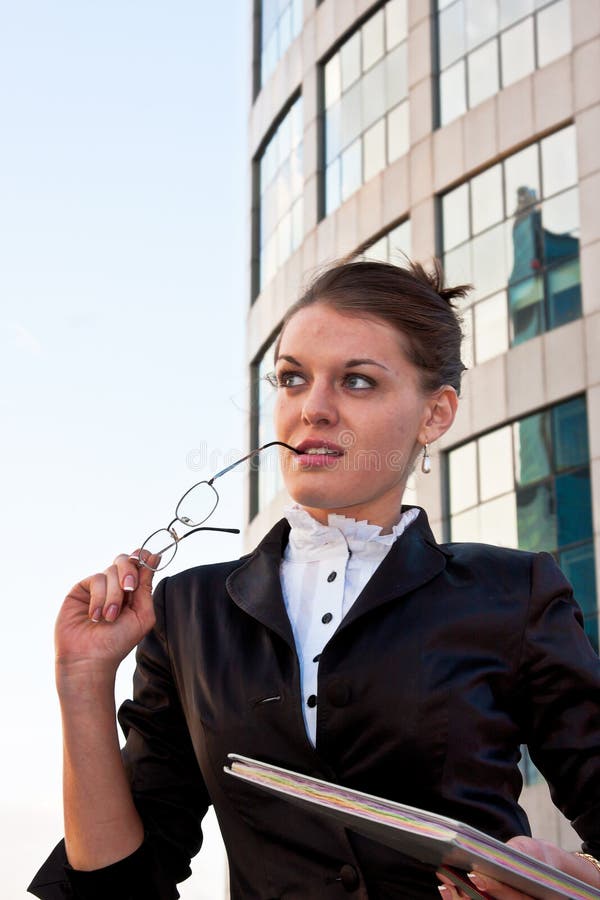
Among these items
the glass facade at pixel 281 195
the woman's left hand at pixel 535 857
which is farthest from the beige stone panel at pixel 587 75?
the woman's left hand at pixel 535 857

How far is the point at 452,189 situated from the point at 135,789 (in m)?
20.6

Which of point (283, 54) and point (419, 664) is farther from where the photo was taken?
point (283, 54)

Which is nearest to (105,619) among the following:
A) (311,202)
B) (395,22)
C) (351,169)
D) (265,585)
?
(265,585)

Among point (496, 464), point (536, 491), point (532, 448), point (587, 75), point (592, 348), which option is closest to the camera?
point (592, 348)

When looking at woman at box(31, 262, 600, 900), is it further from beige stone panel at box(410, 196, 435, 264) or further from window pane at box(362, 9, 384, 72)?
window pane at box(362, 9, 384, 72)

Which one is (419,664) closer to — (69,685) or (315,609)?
(315,609)

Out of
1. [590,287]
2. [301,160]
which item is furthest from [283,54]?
[590,287]

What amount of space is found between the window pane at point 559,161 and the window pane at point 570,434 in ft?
10.9

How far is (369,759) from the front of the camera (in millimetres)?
2711

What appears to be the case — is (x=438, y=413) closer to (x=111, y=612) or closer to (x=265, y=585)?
(x=265, y=585)

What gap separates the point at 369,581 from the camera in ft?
9.64

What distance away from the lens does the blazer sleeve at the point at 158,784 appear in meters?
2.96

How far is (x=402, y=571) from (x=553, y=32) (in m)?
19.8

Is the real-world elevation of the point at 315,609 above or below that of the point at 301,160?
below
